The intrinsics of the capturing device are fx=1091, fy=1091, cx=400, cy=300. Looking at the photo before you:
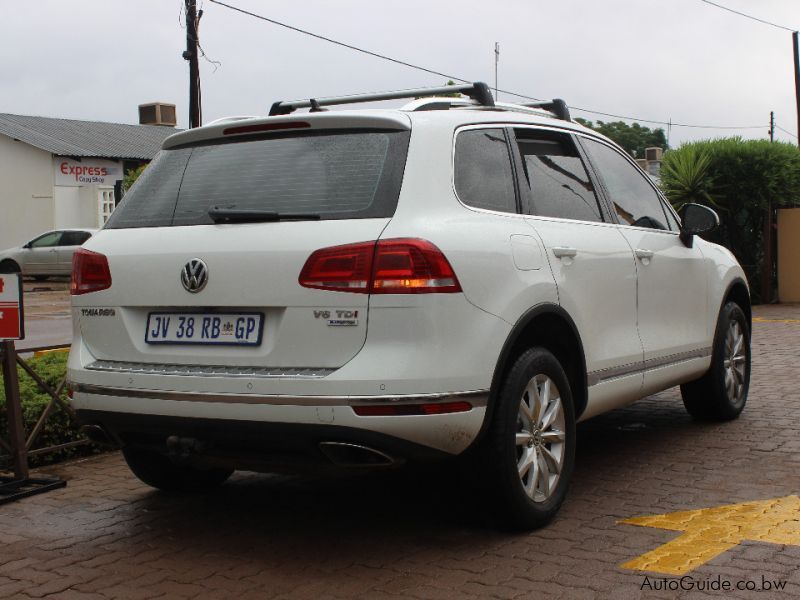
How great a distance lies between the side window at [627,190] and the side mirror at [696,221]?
5.2 inches

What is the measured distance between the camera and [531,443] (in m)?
4.69

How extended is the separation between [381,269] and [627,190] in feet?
8.70

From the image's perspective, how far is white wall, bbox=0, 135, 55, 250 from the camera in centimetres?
3912

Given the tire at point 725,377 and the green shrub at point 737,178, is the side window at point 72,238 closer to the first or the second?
the green shrub at point 737,178

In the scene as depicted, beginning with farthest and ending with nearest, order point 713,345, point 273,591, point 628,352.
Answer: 1. point 713,345
2. point 628,352
3. point 273,591

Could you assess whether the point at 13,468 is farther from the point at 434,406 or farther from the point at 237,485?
the point at 434,406

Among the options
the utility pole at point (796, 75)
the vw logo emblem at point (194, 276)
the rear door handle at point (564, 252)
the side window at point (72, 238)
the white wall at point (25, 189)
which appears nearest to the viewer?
Result: the vw logo emblem at point (194, 276)

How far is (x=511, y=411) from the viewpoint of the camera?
4.45 m

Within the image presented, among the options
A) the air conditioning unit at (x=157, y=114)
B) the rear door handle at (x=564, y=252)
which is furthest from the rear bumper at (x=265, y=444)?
the air conditioning unit at (x=157, y=114)

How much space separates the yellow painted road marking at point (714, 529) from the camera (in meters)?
4.29

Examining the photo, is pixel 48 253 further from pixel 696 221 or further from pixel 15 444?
pixel 696 221

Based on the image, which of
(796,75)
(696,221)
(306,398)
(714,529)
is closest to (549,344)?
(714,529)

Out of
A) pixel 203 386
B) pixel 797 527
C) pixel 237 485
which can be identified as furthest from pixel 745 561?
pixel 237 485

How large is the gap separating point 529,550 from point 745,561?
85cm
